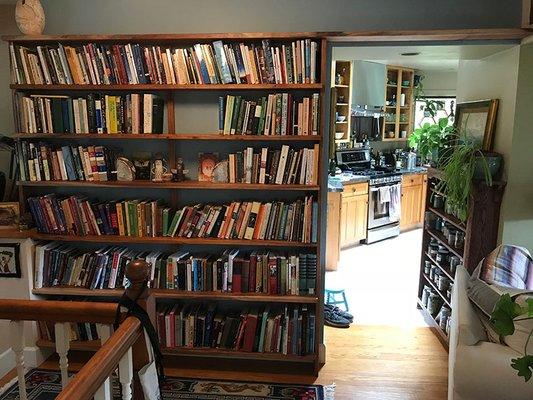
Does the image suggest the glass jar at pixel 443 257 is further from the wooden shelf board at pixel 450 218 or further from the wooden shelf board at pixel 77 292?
the wooden shelf board at pixel 77 292

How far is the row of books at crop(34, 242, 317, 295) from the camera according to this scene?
Answer: 2836 mm

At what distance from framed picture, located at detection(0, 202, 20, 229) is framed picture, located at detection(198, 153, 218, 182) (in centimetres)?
129

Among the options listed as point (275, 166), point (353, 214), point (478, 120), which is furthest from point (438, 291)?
point (353, 214)

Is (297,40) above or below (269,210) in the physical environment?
above

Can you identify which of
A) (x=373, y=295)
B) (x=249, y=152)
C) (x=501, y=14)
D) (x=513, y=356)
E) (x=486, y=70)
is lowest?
(x=373, y=295)

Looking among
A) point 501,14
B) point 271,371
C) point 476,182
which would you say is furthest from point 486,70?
point 271,371

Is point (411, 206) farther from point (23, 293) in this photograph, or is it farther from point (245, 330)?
point (23, 293)

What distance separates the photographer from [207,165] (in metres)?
2.92

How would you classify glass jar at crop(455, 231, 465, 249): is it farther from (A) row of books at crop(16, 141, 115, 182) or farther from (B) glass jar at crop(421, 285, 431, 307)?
(A) row of books at crop(16, 141, 115, 182)

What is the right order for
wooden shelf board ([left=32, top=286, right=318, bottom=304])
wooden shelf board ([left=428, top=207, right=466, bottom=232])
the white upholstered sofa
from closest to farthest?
the white upholstered sofa
wooden shelf board ([left=32, top=286, right=318, bottom=304])
wooden shelf board ([left=428, top=207, right=466, bottom=232])

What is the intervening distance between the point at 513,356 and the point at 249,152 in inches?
68.8

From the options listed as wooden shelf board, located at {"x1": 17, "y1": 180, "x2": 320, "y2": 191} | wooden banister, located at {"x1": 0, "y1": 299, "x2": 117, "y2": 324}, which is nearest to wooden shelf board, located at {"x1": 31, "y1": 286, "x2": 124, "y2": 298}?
wooden shelf board, located at {"x1": 17, "y1": 180, "x2": 320, "y2": 191}

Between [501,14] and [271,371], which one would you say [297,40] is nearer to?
[501,14]

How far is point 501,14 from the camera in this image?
2660mm
